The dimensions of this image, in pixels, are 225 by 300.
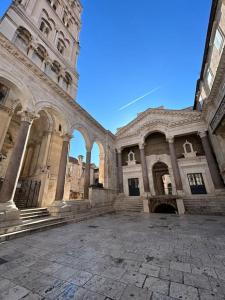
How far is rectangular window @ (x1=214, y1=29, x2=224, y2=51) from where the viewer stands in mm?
9289

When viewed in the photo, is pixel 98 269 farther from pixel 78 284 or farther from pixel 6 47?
pixel 6 47

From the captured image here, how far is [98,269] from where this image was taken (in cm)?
293

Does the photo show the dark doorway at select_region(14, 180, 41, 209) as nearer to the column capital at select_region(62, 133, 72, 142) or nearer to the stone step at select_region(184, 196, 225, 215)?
the column capital at select_region(62, 133, 72, 142)

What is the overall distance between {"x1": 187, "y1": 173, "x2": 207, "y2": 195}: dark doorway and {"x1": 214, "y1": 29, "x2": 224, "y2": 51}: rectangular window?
36.4 ft

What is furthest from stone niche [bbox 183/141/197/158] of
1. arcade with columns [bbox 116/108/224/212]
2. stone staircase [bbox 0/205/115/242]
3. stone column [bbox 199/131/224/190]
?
stone staircase [bbox 0/205/115/242]

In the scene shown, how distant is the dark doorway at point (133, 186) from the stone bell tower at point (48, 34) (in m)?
12.2

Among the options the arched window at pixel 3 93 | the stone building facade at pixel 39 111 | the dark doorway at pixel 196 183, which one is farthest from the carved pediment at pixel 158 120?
the arched window at pixel 3 93

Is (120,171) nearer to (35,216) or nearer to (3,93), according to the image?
(35,216)

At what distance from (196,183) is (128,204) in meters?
7.44

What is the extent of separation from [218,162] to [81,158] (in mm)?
25968

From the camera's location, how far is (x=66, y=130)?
10.6 metres

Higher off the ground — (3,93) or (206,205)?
(3,93)

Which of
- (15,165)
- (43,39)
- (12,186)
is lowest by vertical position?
(12,186)

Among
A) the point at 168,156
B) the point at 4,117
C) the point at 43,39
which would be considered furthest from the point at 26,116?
the point at 168,156
